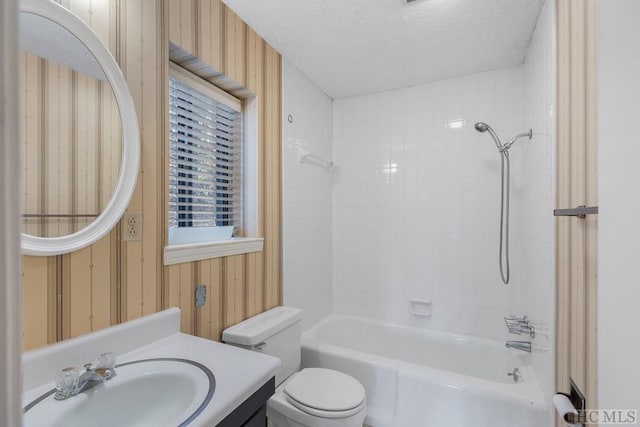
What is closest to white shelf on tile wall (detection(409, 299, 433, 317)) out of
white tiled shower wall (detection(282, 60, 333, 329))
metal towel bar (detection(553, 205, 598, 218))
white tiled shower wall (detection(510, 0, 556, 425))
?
white tiled shower wall (detection(510, 0, 556, 425))

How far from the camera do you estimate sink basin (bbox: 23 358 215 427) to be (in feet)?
2.63

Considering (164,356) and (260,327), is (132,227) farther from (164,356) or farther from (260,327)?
(260,327)

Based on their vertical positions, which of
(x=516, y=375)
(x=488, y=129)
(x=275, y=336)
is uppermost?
(x=488, y=129)

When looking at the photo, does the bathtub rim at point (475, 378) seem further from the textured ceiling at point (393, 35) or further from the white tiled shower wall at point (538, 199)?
the textured ceiling at point (393, 35)

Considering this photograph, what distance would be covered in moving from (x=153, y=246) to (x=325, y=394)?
108cm

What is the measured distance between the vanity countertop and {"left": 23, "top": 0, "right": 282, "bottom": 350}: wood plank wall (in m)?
0.05

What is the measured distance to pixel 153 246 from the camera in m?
1.25

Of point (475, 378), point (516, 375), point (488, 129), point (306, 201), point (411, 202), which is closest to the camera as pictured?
point (475, 378)

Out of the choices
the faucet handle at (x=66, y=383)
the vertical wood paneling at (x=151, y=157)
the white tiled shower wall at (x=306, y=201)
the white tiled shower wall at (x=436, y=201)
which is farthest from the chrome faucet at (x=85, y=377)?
the white tiled shower wall at (x=436, y=201)

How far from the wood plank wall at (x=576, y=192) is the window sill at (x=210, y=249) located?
1486 mm

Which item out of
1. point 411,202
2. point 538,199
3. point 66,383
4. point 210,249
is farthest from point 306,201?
point 66,383

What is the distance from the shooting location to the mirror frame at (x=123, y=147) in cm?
91

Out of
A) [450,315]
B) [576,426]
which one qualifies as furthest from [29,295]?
[450,315]

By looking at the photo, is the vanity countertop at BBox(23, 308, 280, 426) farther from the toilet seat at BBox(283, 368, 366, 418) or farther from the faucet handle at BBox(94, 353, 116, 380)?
the toilet seat at BBox(283, 368, 366, 418)
